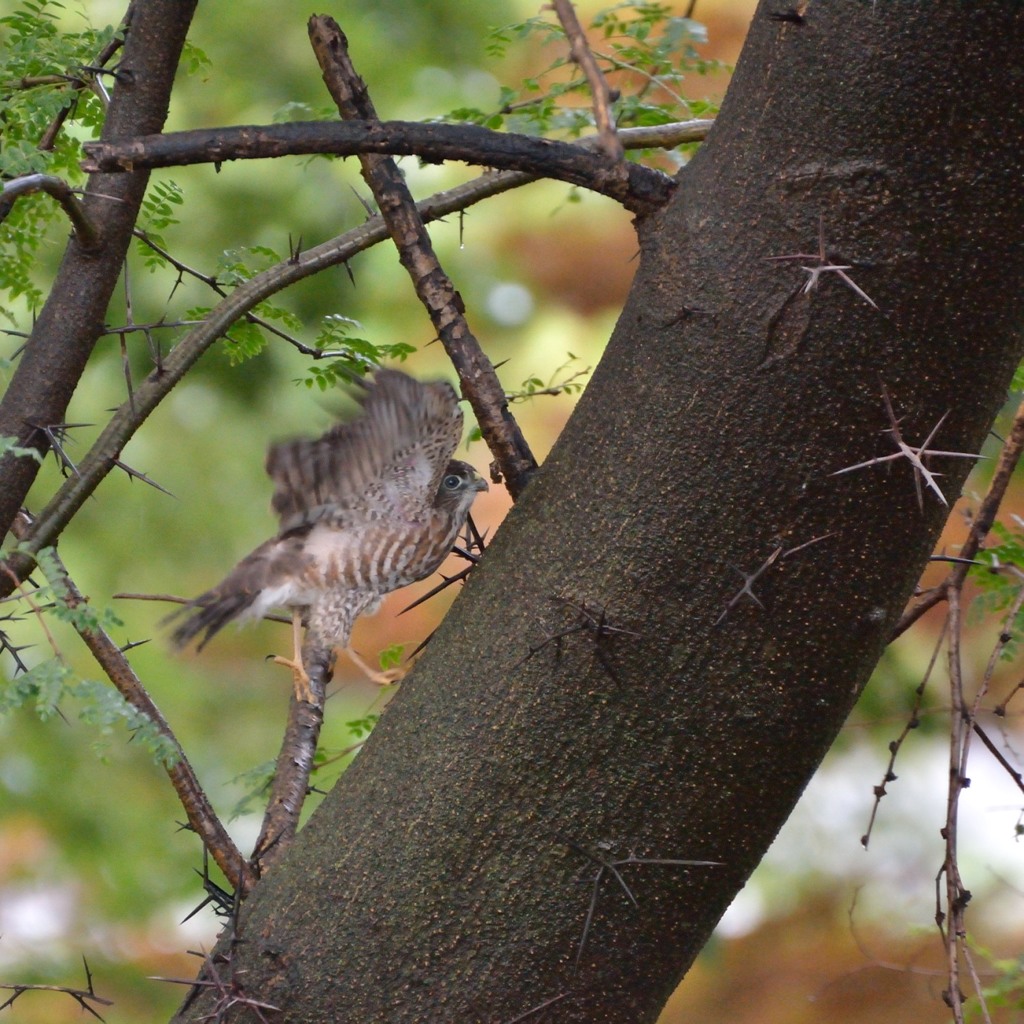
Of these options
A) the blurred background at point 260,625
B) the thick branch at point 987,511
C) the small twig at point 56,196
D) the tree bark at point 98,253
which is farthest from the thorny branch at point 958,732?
the blurred background at point 260,625

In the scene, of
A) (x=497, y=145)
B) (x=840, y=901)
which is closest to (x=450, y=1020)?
(x=497, y=145)

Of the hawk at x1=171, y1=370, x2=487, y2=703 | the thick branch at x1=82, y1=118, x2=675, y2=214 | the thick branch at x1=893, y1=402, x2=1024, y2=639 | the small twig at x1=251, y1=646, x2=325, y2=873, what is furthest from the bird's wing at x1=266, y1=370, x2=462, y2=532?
the thick branch at x1=893, y1=402, x2=1024, y2=639

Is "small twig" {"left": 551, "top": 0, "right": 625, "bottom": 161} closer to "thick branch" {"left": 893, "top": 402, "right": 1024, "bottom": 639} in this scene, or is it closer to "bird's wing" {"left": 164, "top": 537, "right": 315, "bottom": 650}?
"thick branch" {"left": 893, "top": 402, "right": 1024, "bottom": 639}

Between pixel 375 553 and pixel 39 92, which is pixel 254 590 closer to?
pixel 375 553

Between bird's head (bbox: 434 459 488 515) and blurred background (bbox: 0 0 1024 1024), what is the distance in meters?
1.50

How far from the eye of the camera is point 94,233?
1.88 m

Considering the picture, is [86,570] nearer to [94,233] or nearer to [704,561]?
[94,233]

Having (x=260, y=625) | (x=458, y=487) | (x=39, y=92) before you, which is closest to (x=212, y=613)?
(x=458, y=487)

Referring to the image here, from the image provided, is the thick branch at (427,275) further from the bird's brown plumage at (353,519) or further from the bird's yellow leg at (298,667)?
the bird's yellow leg at (298,667)

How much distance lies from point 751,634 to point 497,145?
58 centimetres

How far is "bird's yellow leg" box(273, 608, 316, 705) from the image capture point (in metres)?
1.95

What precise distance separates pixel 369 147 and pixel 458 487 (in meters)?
1.33

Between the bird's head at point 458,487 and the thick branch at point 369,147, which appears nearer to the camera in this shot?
the thick branch at point 369,147

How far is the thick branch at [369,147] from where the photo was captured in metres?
1.33
